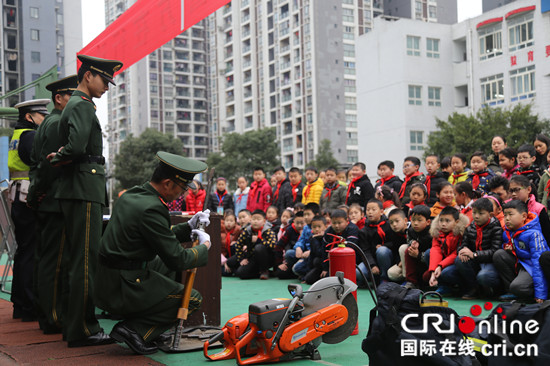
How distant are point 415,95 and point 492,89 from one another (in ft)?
18.4

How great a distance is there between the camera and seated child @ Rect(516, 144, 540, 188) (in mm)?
7777

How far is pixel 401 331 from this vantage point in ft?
10.1

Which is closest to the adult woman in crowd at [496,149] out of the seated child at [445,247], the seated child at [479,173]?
the seated child at [479,173]

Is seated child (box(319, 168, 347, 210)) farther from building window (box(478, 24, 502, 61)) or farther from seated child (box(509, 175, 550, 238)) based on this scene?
building window (box(478, 24, 502, 61))

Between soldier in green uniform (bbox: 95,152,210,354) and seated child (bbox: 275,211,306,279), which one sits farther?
seated child (bbox: 275,211,306,279)

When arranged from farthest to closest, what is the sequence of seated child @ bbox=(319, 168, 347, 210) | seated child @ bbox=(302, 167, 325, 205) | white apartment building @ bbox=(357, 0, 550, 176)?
white apartment building @ bbox=(357, 0, 550, 176) → seated child @ bbox=(302, 167, 325, 205) → seated child @ bbox=(319, 168, 347, 210)

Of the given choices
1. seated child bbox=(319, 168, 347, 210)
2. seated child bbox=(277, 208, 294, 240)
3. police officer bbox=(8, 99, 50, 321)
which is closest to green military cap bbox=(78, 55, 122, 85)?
police officer bbox=(8, 99, 50, 321)

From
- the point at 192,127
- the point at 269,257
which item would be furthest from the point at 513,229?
the point at 192,127

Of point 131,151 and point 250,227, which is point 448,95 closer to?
point 131,151

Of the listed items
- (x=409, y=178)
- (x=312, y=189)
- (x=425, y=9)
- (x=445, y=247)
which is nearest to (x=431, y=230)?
(x=445, y=247)

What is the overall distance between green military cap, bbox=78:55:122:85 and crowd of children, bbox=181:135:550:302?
2.50m

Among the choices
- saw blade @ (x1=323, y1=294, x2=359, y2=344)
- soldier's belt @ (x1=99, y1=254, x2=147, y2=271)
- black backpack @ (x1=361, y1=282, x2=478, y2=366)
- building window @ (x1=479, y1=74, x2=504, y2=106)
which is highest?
building window @ (x1=479, y1=74, x2=504, y2=106)

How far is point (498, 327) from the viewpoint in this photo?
115 inches

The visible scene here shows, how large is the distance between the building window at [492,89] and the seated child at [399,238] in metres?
33.3
